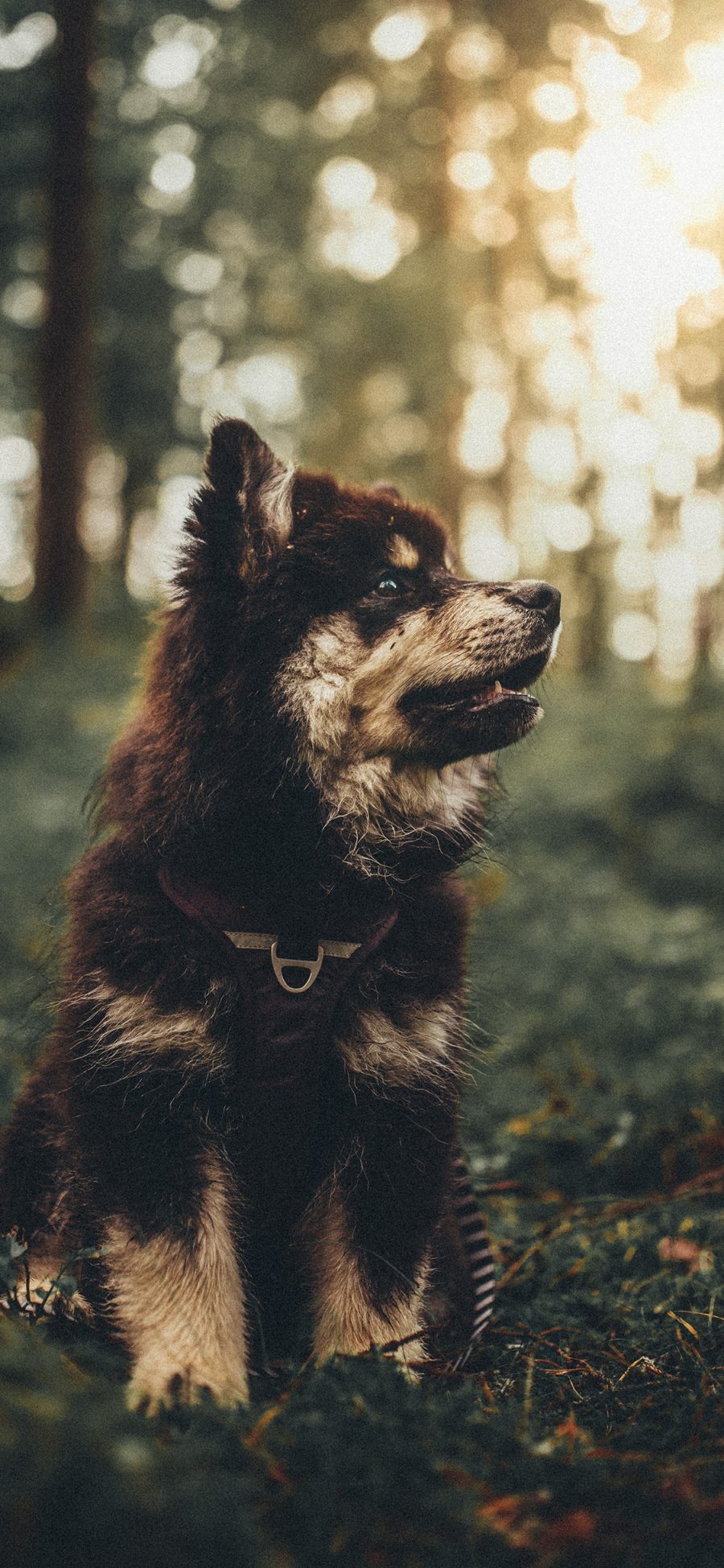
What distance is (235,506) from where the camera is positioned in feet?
9.05

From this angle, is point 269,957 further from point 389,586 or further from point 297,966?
point 389,586

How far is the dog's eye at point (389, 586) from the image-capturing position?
3.04 metres

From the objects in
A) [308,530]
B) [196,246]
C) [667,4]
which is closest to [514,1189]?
→ [308,530]

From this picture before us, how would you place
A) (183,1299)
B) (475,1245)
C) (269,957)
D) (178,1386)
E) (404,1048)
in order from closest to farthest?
(178,1386) → (183,1299) → (269,957) → (404,1048) → (475,1245)

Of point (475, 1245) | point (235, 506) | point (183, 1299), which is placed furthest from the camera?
point (475, 1245)

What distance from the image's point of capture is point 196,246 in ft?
50.9

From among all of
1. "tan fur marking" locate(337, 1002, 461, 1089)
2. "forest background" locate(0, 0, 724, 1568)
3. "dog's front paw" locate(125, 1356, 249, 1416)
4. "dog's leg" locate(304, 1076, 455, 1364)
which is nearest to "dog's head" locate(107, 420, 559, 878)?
"forest background" locate(0, 0, 724, 1568)

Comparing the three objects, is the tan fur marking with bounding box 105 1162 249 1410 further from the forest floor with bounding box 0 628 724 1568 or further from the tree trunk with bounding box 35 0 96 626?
the tree trunk with bounding box 35 0 96 626

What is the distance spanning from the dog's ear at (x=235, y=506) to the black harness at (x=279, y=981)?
2.91 ft

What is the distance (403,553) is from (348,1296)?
6.66 feet

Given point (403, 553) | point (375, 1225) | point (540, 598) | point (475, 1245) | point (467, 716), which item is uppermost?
point (403, 553)

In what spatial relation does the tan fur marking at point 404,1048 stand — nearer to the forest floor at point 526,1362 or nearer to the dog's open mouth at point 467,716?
the forest floor at point 526,1362

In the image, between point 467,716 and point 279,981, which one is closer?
point 279,981

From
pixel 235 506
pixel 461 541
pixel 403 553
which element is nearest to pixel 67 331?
pixel 461 541
